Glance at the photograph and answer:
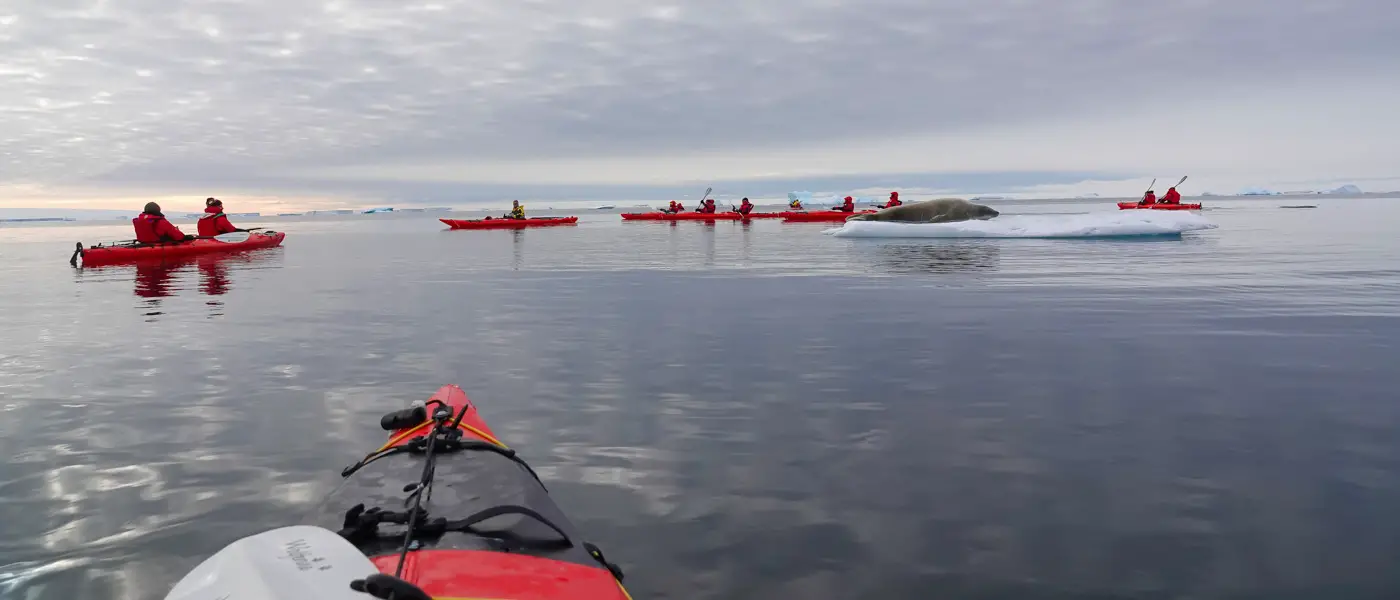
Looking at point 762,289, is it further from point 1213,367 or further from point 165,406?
point 165,406

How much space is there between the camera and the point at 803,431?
7.09m

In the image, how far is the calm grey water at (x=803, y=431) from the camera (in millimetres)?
4668

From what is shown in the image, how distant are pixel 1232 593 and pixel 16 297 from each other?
80.7ft

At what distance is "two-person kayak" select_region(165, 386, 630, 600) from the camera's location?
271 centimetres

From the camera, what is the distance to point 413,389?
8.96 m

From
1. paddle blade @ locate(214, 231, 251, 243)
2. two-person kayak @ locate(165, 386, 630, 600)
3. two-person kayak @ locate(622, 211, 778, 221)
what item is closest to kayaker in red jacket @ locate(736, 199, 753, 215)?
two-person kayak @ locate(622, 211, 778, 221)

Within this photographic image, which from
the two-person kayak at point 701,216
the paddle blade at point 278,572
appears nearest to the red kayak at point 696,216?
the two-person kayak at point 701,216

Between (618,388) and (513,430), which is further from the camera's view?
(618,388)

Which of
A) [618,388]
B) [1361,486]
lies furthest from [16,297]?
[1361,486]

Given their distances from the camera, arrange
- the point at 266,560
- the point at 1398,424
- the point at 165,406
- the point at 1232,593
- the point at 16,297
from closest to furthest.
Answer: the point at 266,560 → the point at 1232,593 → the point at 1398,424 → the point at 165,406 → the point at 16,297

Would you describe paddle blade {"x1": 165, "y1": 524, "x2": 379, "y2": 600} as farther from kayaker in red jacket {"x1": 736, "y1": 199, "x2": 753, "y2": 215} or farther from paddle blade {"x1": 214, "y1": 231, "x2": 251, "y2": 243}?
kayaker in red jacket {"x1": 736, "y1": 199, "x2": 753, "y2": 215}

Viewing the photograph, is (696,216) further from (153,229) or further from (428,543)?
(428,543)

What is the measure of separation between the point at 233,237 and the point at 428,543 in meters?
37.0

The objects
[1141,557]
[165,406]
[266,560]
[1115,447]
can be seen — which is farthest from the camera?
[165,406]
